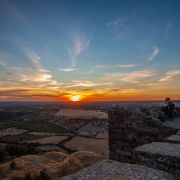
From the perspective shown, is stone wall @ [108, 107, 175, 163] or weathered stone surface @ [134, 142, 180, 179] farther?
stone wall @ [108, 107, 175, 163]

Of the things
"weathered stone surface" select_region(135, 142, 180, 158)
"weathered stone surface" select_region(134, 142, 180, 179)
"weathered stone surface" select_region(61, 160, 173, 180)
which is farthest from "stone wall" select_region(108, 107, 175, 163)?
"weathered stone surface" select_region(61, 160, 173, 180)

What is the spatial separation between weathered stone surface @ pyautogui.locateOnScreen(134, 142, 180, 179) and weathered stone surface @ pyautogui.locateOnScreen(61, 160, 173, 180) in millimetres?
494

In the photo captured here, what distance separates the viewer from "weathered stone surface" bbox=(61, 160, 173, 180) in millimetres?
3953

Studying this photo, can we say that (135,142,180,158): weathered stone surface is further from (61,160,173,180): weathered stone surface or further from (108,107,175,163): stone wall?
(108,107,175,163): stone wall

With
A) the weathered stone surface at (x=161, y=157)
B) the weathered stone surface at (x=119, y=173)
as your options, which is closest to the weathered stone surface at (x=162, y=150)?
the weathered stone surface at (x=161, y=157)

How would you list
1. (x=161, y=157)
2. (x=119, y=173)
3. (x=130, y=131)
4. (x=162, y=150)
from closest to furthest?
(x=119, y=173) → (x=161, y=157) → (x=162, y=150) → (x=130, y=131)

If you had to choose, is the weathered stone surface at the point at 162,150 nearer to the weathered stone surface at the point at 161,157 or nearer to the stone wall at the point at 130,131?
the weathered stone surface at the point at 161,157

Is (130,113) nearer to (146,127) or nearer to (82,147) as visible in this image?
(146,127)

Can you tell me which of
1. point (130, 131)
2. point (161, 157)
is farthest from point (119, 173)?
point (130, 131)

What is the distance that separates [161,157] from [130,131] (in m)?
5.33

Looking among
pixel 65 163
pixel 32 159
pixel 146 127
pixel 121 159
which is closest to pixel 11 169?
pixel 32 159

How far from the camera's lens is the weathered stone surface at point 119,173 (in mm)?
3953

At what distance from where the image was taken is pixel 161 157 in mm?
4727

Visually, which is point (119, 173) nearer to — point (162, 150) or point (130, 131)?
point (162, 150)
